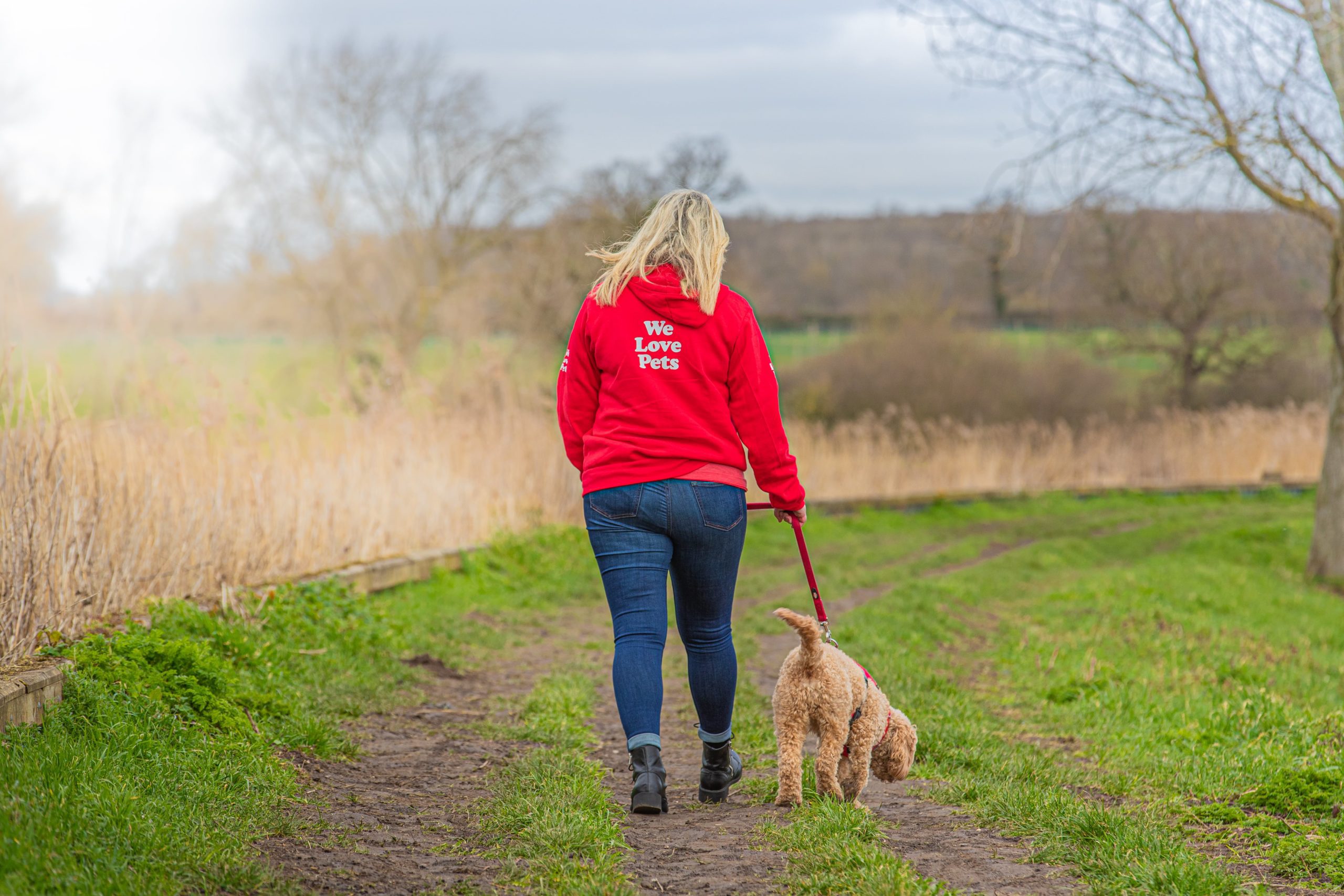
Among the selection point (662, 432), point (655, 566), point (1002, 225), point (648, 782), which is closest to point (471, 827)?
point (648, 782)

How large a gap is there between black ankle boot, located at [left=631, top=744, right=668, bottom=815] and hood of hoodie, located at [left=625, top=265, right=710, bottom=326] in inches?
54.4

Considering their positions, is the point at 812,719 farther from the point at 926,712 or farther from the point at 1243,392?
the point at 1243,392

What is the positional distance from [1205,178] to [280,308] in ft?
64.7

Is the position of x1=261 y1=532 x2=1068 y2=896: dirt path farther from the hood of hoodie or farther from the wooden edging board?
the hood of hoodie

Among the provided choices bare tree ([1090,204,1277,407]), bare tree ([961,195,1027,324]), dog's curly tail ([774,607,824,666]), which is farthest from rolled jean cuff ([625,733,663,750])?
bare tree ([1090,204,1277,407])

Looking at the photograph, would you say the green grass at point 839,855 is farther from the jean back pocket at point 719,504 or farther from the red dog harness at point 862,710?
the jean back pocket at point 719,504

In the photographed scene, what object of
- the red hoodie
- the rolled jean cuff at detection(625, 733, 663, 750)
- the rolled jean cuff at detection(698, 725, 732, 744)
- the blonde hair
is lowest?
the rolled jean cuff at detection(698, 725, 732, 744)

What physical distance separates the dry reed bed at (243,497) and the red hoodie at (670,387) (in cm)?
237

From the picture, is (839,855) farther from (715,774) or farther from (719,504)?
(719,504)

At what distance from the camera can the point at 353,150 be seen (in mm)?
25453

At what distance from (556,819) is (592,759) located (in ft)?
3.92

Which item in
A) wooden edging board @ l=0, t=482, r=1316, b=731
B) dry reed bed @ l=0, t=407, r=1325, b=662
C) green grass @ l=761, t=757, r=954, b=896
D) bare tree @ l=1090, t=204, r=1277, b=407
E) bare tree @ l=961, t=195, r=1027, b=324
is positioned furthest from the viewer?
bare tree @ l=1090, t=204, r=1277, b=407

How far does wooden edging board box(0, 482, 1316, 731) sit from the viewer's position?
3643mm

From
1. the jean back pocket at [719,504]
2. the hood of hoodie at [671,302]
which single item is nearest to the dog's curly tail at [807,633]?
the jean back pocket at [719,504]
